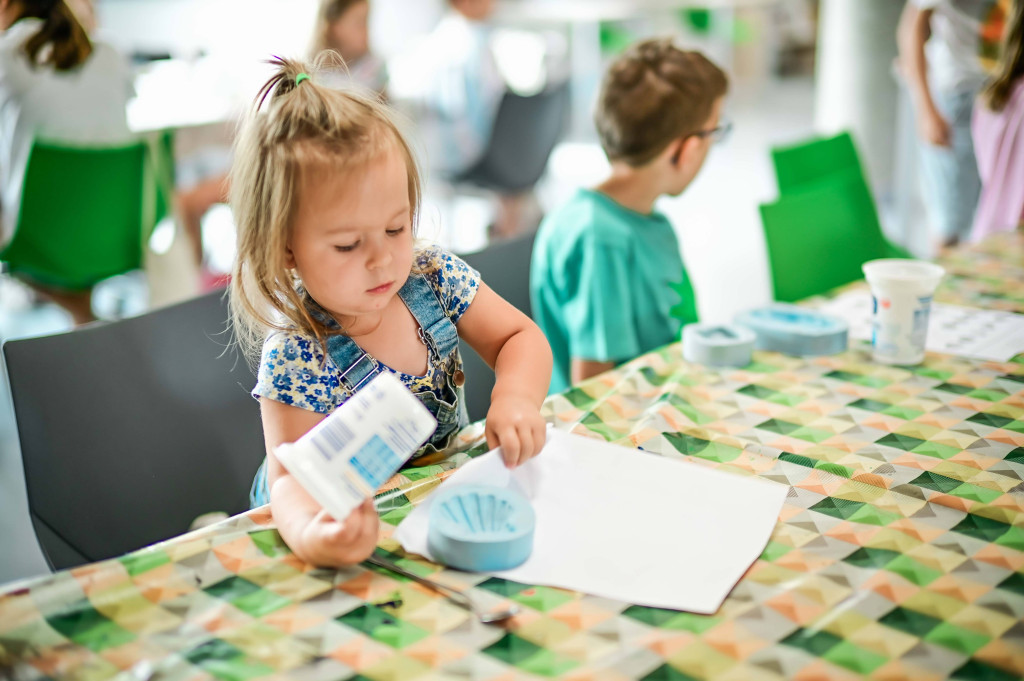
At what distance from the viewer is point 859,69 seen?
4.50 m

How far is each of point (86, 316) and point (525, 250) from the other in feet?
6.19

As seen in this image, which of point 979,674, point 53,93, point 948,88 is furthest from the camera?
point 948,88

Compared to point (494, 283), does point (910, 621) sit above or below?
below

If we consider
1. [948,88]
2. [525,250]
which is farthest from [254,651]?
[948,88]

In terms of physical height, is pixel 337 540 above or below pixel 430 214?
below

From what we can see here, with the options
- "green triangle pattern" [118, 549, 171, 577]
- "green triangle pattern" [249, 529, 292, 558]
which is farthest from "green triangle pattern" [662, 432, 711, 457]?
"green triangle pattern" [118, 549, 171, 577]

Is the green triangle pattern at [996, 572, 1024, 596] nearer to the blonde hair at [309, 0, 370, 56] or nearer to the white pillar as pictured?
the blonde hair at [309, 0, 370, 56]

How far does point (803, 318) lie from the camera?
140 cm

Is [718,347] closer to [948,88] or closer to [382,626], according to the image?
[382,626]

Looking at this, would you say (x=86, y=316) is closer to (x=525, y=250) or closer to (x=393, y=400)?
(x=525, y=250)

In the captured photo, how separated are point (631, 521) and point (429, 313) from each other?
1.25ft

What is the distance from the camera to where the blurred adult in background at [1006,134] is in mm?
2348

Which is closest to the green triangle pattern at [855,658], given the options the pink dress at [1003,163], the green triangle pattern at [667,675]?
the green triangle pattern at [667,675]

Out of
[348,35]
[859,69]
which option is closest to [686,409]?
[348,35]
